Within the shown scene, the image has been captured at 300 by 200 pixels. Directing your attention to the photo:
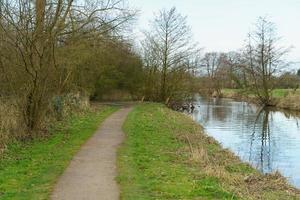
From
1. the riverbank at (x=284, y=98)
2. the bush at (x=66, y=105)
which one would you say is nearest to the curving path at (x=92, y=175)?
the bush at (x=66, y=105)

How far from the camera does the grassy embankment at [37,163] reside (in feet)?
31.9

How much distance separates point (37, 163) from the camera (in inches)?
500

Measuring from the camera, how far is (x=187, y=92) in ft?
162

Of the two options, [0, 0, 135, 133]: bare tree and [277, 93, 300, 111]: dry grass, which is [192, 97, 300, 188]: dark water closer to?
[0, 0, 135, 133]: bare tree

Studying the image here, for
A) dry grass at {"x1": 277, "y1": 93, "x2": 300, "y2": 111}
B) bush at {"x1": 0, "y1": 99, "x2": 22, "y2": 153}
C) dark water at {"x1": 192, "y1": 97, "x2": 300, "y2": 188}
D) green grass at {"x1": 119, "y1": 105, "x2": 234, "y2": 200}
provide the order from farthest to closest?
dry grass at {"x1": 277, "y1": 93, "x2": 300, "y2": 111}
dark water at {"x1": 192, "y1": 97, "x2": 300, "y2": 188}
bush at {"x1": 0, "y1": 99, "x2": 22, "y2": 153}
green grass at {"x1": 119, "y1": 105, "x2": 234, "y2": 200}

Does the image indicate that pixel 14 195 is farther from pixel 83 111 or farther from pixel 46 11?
pixel 83 111

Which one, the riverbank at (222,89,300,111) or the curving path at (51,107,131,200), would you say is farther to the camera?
the riverbank at (222,89,300,111)

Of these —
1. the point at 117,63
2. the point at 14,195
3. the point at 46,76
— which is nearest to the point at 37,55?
the point at 46,76

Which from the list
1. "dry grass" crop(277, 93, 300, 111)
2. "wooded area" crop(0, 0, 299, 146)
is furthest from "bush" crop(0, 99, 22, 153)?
"dry grass" crop(277, 93, 300, 111)

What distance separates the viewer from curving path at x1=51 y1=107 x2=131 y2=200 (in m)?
9.23

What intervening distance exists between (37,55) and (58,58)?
2.81 m

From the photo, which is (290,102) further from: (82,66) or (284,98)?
(82,66)

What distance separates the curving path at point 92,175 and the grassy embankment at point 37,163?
232 millimetres

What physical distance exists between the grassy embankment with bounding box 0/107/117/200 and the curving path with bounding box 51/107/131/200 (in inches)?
9.1
